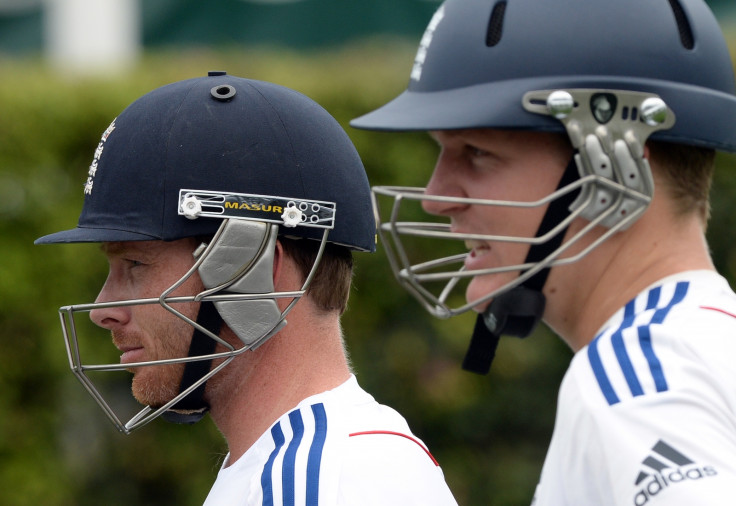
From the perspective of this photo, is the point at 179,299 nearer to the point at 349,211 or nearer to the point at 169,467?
the point at 349,211

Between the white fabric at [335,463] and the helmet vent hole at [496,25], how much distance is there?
2.97ft

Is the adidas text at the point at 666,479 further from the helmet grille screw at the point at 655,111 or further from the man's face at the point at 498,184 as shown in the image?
the helmet grille screw at the point at 655,111

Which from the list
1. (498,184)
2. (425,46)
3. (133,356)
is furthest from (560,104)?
(133,356)

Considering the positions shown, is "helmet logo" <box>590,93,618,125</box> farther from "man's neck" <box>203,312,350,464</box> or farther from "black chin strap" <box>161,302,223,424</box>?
"black chin strap" <box>161,302,223,424</box>

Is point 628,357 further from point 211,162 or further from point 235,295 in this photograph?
point 211,162

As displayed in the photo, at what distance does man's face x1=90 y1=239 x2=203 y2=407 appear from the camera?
8.62 feet

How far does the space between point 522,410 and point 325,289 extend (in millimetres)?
3607

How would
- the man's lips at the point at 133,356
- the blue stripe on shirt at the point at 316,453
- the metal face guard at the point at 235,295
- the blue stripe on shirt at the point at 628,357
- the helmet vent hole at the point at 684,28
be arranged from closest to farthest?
the blue stripe on shirt at the point at 628,357 < the blue stripe on shirt at the point at 316,453 < the helmet vent hole at the point at 684,28 < the metal face guard at the point at 235,295 < the man's lips at the point at 133,356

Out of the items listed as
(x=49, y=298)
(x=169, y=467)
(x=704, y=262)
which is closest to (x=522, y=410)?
(x=169, y=467)

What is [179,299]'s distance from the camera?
2.53 m

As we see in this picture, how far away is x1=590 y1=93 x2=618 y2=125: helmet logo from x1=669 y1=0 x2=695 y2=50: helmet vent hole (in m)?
0.24

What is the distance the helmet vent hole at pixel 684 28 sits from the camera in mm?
2354

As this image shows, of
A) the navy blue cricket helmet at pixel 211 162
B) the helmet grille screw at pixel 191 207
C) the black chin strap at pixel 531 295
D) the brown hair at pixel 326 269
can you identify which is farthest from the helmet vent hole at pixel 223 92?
the black chin strap at pixel 531 295

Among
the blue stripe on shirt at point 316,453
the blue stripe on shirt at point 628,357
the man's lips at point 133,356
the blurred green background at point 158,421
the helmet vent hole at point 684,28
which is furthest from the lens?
the blurred green background at point 158,421
